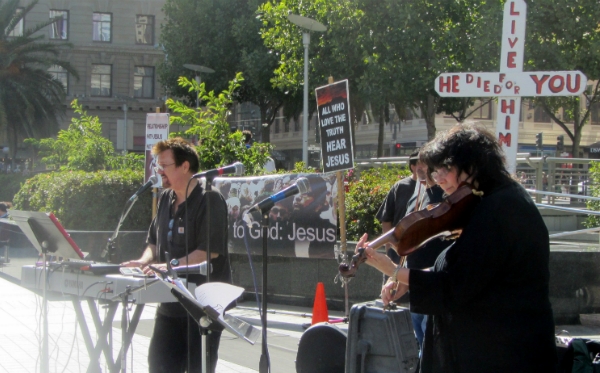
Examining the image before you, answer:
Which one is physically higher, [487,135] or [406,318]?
[487,135]

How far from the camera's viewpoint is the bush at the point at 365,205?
10086 millimetres

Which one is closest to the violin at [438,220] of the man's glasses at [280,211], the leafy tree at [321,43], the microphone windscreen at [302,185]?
the microphone windscreen at [302,185]

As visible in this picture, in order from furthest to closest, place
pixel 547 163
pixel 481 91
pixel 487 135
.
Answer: pixel 547 163, pixel 481 91, pixel 487 135

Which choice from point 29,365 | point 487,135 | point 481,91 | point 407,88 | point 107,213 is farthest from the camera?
point 407,88

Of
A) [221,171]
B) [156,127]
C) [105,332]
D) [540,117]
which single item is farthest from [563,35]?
[540,117]

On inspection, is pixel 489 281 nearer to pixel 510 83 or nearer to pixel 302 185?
pixel 302 185

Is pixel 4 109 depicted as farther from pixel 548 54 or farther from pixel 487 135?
pixel 487 135

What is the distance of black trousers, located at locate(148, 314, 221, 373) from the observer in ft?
14.3

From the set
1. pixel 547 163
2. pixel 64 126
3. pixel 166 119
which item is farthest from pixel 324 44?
pixel 64 126

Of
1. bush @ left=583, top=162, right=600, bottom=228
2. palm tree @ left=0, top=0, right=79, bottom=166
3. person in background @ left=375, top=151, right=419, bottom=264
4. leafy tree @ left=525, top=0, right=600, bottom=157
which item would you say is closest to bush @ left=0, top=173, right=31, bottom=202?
palm tree @ left=0, top=0, right=79, bottom=166

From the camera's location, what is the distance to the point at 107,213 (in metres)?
14.0

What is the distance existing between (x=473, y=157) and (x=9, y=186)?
3122cm

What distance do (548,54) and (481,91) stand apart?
18912 millimetres

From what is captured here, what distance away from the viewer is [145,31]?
49906 millimetres
